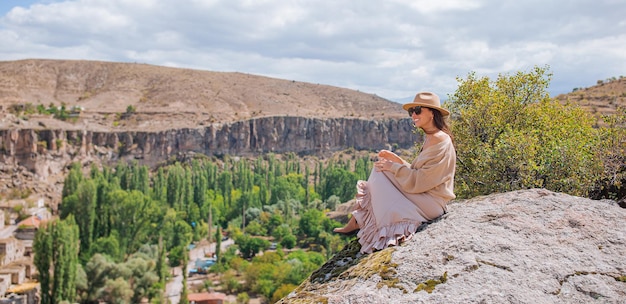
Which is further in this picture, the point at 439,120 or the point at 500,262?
the point at 439,120

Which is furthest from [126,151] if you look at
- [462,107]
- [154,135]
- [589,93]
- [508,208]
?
[508,208]

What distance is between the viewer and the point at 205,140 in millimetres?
82500

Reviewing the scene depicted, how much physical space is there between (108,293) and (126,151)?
49.3m

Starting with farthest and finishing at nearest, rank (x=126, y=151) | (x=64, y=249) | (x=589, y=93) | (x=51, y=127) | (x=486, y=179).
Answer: (x=126, y=151) < (x=51, y=127) < (x=589, y=93) < (x=64, y=249) < (x=486, y=179)

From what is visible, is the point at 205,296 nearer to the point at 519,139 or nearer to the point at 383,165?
the point at 519,139

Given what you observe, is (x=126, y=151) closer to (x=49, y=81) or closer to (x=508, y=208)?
(x=49, y=81)

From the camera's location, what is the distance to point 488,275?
3531 mm

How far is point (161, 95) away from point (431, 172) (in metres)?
A: 99.1

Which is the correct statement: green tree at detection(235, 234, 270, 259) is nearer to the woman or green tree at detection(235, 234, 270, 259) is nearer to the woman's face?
the woman

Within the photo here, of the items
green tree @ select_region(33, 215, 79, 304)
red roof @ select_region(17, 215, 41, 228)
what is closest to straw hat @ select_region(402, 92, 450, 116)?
green tree @ select_region(33, 215, 79, 304)

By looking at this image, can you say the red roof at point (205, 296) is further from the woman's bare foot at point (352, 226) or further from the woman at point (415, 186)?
the woman at point (415, 186)

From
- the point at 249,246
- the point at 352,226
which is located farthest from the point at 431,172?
the point at 249,246

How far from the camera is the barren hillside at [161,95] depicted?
86.4 m

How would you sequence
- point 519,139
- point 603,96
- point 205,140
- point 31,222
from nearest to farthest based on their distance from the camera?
point 519,139, point 603,96, point 31,222, point 205,140
